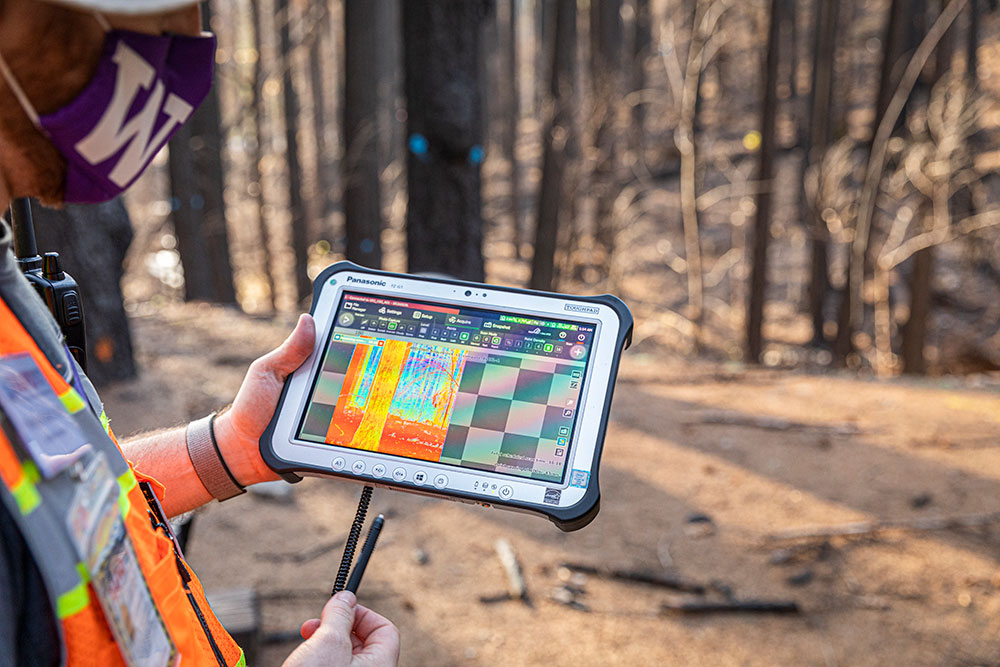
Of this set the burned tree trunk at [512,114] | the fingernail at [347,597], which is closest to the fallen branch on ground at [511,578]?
the fingernail at [347,597]

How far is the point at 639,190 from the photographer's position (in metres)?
20.4

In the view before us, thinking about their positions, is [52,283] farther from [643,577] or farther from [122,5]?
[643,577]

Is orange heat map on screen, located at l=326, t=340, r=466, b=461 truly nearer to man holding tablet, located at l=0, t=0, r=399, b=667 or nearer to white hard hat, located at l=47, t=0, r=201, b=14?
man holding tablet, located at l=0, t=0, r=399, b=667

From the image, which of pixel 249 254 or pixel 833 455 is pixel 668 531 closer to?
pixel 833 455

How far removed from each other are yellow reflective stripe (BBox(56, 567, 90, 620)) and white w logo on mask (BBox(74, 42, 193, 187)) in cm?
58

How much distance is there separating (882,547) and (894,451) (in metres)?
1.44

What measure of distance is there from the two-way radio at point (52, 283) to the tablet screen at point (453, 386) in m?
0.50

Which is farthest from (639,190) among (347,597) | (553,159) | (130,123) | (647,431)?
(130,123)

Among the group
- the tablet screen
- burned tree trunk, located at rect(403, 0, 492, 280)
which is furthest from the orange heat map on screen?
burned tree trunk, located at rect(403, 0, 492, 280)

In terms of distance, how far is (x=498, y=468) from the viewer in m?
1.63

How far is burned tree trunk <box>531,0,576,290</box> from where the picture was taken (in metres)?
12.2

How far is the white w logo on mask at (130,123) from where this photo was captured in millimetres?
1097

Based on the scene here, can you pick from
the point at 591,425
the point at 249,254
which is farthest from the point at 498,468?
the point at 249,254

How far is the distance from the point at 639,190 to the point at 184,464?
64.0ft
